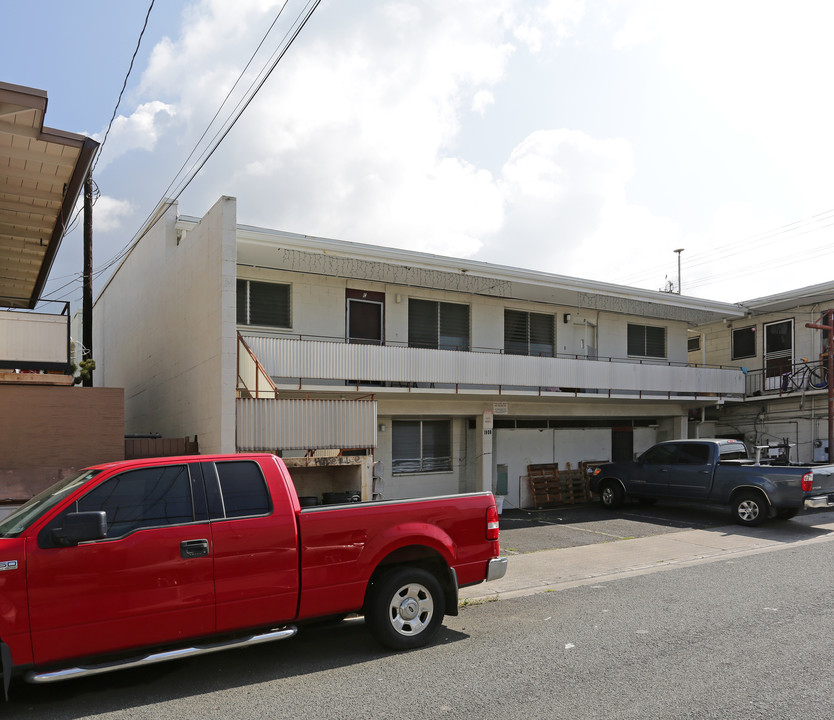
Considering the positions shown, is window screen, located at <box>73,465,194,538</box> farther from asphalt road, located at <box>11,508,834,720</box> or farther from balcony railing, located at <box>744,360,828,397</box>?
balcony railing, located at <box>744,360,828,397</box>

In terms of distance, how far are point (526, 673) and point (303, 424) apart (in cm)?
662

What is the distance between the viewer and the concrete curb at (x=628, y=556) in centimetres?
908

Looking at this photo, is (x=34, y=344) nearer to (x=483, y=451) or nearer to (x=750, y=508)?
(x=483, y=451)

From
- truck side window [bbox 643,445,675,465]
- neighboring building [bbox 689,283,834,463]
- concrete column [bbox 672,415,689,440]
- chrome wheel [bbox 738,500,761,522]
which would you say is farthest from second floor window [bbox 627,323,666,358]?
chrome wheel [bbox 738,500,761,522]

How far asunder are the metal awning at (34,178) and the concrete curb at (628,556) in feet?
26.1

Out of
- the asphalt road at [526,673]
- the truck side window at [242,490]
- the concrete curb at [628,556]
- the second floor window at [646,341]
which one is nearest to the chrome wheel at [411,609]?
the asphalt road at [526,673]

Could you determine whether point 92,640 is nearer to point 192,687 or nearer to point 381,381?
point 192,687

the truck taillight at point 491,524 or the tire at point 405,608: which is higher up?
the truck taillight at point 491,524

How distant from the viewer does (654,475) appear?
1645 cm

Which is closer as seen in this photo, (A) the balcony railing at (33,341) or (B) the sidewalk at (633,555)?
(B) the sidewalk at (633,555)

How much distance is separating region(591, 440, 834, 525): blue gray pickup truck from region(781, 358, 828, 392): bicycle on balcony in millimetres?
6829

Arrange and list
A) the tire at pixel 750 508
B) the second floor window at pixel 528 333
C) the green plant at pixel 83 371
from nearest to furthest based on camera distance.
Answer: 1. the tire at pixel 750 508
2. the green plant at pixel 83 371
3. the second floor window at pixel 528 333

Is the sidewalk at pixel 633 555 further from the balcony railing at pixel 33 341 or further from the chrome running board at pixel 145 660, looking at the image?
the balcony railing at pixel 33 341

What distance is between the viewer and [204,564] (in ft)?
17.3
